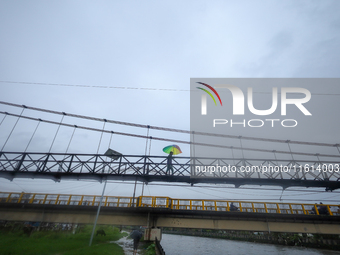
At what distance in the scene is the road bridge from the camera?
14398 mm

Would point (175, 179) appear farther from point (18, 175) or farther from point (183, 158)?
point (18, 175)

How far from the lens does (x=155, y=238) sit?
46.5ft

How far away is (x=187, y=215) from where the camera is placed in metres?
15.1

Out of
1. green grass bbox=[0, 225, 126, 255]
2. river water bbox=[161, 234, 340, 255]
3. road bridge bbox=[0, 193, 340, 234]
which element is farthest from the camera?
river water bbox=[161, 234, 340, 255]

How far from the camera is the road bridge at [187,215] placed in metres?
14.4

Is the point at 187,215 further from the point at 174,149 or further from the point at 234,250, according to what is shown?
the point at 234,250

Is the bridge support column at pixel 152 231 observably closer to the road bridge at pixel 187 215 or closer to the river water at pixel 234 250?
the road bridge at pixel 187 215

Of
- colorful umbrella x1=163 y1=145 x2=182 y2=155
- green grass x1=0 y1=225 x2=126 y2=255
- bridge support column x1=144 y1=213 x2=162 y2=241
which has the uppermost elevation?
colorful umbrella x1=163 y1=145 x2=182 y2=155

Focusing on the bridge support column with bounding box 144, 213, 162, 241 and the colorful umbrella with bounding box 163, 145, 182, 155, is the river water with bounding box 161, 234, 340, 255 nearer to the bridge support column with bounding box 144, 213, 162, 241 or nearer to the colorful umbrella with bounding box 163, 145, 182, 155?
the bridge support column with bounding box 144, 213, 162, 241

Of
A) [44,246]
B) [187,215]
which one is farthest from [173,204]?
[44,246]

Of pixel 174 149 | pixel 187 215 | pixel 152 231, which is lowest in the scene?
pixel 152 231

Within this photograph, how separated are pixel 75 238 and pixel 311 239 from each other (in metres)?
43.5

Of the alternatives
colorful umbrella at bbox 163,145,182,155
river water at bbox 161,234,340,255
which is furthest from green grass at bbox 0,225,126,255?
river water at bbox 161,234,340,255

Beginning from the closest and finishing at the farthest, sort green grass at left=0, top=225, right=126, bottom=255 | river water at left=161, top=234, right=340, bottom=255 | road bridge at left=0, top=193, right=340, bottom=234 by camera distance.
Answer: green grass at left=0, top=225, right=126, bottom=255
road bridge at left=0, top=193, right=340, bottom=234
river water at left=161, top=234, right=340, bottom=255
